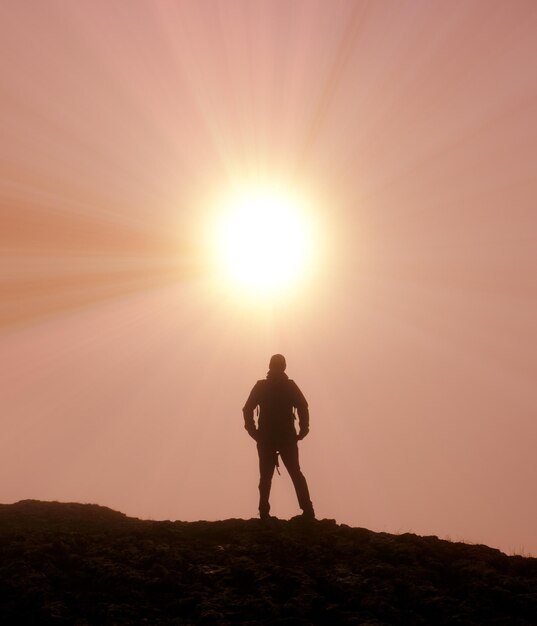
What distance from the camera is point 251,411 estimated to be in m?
13.7

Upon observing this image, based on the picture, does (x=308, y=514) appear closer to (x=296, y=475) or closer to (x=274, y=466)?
(x=296, y=475)

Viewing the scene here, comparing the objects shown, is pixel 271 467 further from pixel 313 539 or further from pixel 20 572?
pixel 20 572

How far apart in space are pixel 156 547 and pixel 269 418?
13.3 feet

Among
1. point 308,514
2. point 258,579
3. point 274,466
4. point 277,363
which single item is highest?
point 277,363

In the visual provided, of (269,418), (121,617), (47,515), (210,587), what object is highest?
(269,418)

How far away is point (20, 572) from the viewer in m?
8.74

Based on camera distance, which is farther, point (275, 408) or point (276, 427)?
point (275, 408)

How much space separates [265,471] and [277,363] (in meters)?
2.39

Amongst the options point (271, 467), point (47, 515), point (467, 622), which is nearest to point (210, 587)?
point (467, 622)

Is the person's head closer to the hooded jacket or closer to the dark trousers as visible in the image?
the hooded jacket

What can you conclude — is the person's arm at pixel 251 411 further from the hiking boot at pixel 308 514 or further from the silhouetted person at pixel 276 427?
the hiking boot at pixel 308 514

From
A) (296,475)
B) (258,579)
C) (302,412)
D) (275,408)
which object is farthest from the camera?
(302,412)

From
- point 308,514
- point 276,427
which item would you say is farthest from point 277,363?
point 308,514

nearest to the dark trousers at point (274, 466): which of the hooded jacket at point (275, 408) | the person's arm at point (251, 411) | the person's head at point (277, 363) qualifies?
the hooded jacket at point (275, 408)
